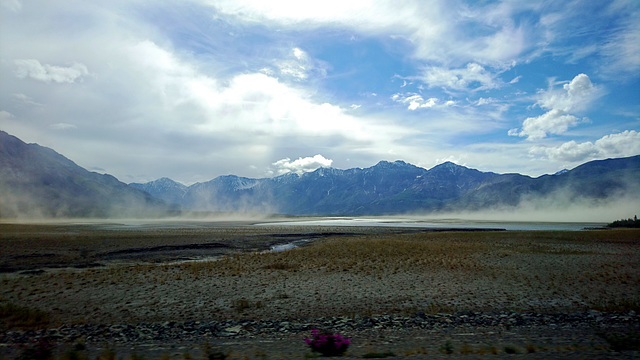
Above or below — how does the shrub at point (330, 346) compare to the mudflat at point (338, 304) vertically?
above

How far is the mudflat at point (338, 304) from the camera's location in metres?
12.0

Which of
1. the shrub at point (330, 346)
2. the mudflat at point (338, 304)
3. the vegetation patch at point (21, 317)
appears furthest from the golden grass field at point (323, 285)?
the shrub at point (330, 346)

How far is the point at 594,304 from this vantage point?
17.0m

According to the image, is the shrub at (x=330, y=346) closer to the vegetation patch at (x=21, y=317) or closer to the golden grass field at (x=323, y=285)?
the golden grass field at (x=323, y=285)

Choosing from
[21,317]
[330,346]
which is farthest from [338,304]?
[21,317]

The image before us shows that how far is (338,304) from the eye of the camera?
17.3 meters

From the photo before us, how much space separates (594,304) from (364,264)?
584 inches

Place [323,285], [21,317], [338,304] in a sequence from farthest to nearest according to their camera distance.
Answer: [323,285], [338,304], [21,317]

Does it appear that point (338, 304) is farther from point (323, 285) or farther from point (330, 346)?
point (330, 346)

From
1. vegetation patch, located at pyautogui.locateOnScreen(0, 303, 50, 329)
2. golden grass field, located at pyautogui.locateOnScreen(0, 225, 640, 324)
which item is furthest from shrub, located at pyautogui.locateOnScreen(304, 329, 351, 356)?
vegetation patch, located at pyautogui.locateOnScreen(0, 303, 50, 329)

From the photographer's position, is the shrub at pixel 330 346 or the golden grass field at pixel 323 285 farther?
the golden grass field at pixel 323 285

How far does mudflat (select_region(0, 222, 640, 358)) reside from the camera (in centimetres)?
1201

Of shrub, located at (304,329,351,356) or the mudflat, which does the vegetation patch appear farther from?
shrub, located at (304,329,351,356)

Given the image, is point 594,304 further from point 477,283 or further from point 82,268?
point 82,268
